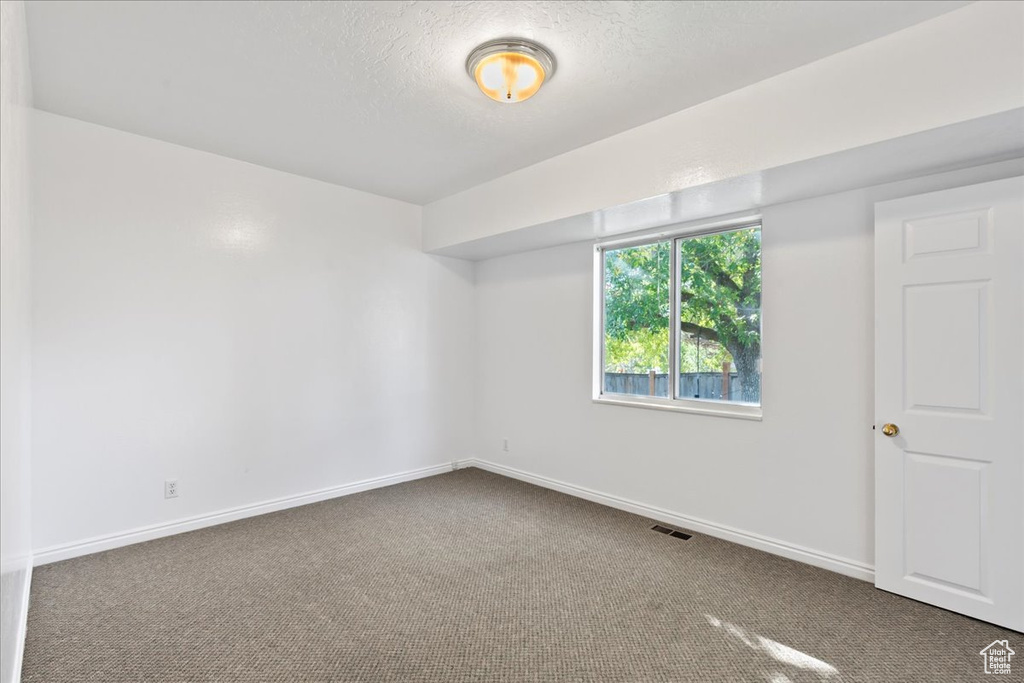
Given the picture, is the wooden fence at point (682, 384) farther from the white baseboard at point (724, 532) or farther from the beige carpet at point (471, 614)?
the beige carpet at point (471, 614)

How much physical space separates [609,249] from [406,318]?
2030 mm

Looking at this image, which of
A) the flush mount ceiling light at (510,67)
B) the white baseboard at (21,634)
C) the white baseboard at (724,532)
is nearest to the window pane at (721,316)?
the white baseboard at (724,532)

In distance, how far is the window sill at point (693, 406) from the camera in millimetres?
3273

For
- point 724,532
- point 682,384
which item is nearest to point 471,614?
point 724,532

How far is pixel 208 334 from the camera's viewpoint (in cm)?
350

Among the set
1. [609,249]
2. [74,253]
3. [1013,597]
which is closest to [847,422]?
[1013,597]

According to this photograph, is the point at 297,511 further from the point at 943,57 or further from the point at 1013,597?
the point at 943,57

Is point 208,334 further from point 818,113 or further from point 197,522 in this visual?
point 818,113

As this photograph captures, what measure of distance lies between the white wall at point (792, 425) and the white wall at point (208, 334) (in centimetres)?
178

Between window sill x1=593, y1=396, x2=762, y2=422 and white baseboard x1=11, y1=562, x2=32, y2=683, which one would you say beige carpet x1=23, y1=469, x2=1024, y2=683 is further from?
window sill x1=593, y1=396, x2=762, y2=422

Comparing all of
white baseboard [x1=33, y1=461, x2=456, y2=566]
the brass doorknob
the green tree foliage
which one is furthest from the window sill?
white baseboard [x1=33, y1=461, x2=456, y2=566]

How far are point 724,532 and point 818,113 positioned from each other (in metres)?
2.60

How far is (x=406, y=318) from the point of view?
4.70 m

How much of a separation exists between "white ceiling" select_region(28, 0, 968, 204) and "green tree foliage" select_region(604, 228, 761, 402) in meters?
1.17
